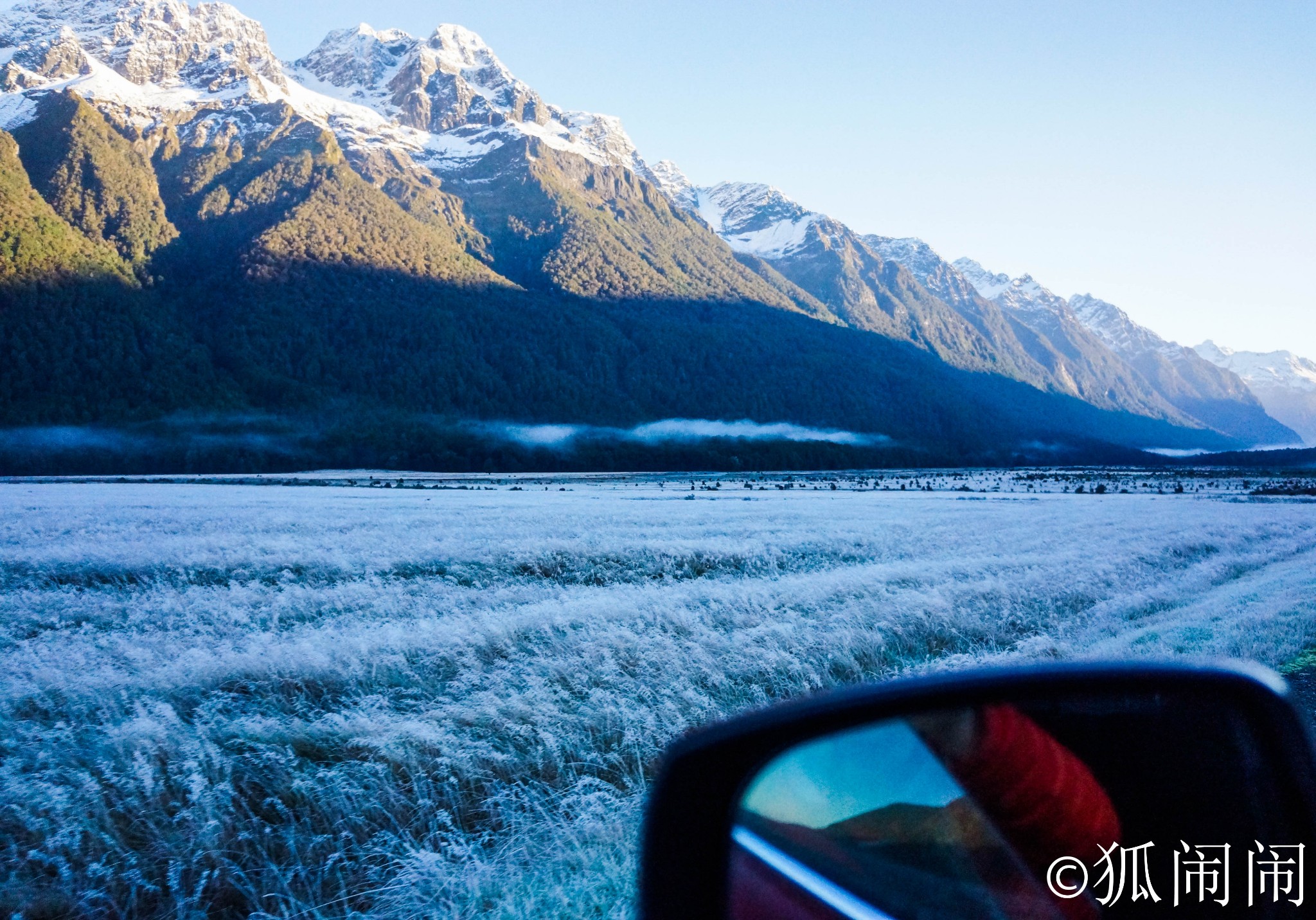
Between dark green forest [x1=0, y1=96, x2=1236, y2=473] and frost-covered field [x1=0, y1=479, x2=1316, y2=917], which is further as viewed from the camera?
dark green forest [x1=0, y1=96, x2=1236, y2=473]

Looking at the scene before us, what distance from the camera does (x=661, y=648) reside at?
261 inches

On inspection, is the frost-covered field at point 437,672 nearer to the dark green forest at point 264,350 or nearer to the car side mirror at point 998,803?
the car side mirror at point 998,803

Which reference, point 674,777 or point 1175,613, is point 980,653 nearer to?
point 1175,613

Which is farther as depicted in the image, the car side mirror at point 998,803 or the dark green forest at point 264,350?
the dark green forest at point 264,350

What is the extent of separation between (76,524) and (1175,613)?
25816mm

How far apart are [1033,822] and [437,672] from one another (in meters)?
5.55

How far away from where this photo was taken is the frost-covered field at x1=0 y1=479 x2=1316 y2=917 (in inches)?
134

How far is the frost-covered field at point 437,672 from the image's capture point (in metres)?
3.39

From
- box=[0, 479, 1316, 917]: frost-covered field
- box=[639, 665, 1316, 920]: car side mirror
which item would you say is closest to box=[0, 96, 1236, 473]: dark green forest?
box=[0, 479, 1316, 917]: frost-covered field

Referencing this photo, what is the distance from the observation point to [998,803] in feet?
4.80

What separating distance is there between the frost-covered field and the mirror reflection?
1.91 m

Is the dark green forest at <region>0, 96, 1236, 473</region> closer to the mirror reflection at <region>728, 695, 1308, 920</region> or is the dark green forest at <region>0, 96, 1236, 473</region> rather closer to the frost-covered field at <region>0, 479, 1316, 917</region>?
the frost-covered field at <region>0, 479, 1316, 917</region>

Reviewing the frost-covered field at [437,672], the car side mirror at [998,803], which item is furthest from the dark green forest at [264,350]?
the car side mirror at [998,803]

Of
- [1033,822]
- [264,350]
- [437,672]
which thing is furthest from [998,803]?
[264,350]
